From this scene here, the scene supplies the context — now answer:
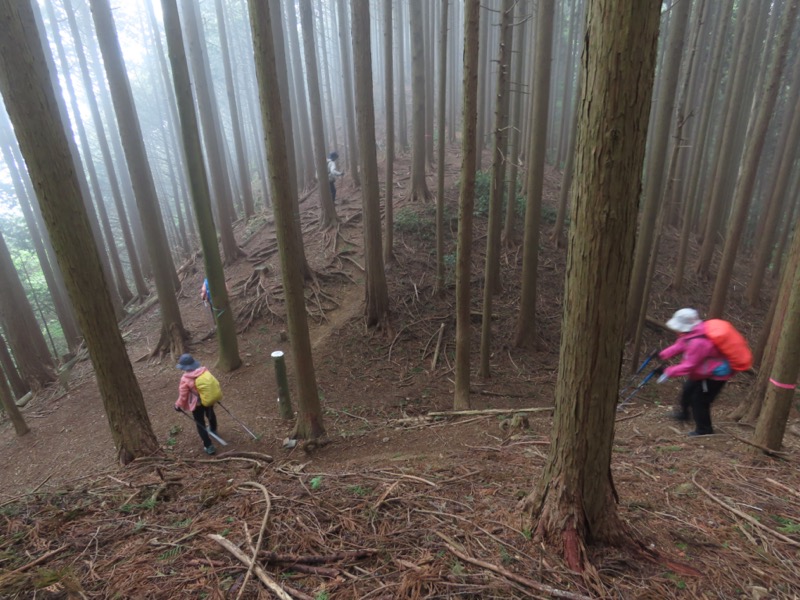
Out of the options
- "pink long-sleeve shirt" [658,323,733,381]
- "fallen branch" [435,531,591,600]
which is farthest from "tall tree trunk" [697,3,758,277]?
"fallen branch" [435,531,591,600]

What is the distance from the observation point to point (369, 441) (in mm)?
6375

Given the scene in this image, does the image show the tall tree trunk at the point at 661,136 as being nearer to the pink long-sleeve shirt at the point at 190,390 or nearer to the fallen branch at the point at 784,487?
the fallen branch at the point at 784,487

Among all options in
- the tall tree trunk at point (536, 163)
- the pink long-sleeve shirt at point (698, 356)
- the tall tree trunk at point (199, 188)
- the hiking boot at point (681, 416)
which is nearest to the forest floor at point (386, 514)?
the hiking boot at point (681, 416)

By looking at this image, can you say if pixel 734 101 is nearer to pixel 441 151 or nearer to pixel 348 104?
pixel 441 151

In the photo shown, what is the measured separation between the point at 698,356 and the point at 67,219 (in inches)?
285

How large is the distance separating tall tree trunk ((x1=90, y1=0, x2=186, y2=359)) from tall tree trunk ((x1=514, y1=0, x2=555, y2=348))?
27.3 feet

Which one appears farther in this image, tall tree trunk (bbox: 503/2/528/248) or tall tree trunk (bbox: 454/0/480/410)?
tall tree trunk (bbox: 503/2/528/248)

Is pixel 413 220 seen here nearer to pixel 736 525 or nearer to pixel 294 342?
pixel 294 342

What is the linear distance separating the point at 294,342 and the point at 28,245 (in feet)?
101

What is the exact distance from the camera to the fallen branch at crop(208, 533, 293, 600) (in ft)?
7.41

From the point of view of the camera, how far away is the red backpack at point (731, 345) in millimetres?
4816

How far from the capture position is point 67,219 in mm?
4215

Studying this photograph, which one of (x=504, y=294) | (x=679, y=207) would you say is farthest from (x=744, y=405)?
(x=679, y=207)

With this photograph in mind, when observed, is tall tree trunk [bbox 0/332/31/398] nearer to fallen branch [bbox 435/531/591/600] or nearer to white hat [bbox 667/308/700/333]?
fallen branch [bbox 435/531/591/600]
